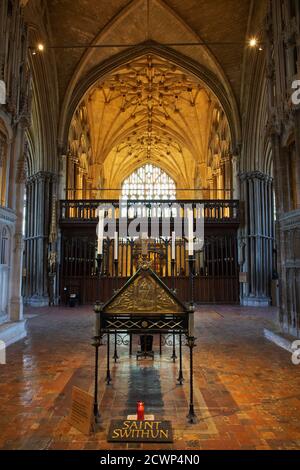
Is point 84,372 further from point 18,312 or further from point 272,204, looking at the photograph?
point 272,204

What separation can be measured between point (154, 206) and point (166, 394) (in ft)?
47.5

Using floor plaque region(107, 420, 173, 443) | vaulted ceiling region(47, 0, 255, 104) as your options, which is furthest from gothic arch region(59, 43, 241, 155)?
floor plaque region(107, 420, 173, 443)

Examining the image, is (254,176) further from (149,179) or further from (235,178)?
(149,179)

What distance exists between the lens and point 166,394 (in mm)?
4469

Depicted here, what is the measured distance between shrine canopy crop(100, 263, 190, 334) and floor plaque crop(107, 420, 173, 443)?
3.27ft

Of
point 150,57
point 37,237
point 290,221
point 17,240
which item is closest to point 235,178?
point 150,57

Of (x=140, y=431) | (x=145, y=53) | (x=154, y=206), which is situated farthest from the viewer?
(x=154, y=206)

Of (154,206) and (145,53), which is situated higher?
(145,53)

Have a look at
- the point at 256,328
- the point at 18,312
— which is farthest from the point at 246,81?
the point at 18,312

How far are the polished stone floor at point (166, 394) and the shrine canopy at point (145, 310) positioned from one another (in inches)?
35.4

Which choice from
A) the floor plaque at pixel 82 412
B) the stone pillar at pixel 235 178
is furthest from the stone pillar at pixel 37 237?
the floor plaque at pixel 82 412

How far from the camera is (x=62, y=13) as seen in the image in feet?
52.4

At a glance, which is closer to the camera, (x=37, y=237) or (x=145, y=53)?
(x=37, y=237)

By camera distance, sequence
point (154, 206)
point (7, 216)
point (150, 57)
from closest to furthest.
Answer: point (7, 216), point (154, 206), point (150, 57)
